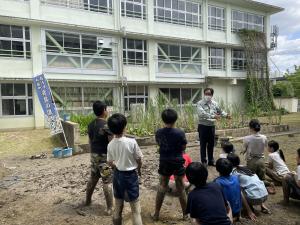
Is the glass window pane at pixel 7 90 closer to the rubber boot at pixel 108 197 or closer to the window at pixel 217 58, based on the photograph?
the rubber boot at pixel 108 197

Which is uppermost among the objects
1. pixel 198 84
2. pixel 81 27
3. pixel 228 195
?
pixel 81 27

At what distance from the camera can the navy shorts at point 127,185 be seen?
3658 millimetres

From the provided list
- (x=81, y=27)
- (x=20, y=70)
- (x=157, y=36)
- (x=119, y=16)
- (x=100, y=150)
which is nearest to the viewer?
(x=100, y=150)

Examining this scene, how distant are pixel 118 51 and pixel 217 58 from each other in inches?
364

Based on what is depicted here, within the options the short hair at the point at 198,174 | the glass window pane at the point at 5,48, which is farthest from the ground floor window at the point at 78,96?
the short hair at the point at 198,174

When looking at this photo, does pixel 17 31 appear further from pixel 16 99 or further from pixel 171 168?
pixel 171 168

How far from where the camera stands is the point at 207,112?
21.7 ft

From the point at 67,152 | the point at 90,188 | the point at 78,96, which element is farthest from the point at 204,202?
the point at 78,96

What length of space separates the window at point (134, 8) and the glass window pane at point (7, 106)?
342 inches

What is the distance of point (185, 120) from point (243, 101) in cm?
1562

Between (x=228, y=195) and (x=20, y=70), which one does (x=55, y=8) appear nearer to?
(x=20, y=70)

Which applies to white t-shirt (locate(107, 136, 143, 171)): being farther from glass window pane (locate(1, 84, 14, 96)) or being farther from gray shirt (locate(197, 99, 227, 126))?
glass window pane (locate(1, 84, 14, 96))

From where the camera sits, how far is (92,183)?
4617mm

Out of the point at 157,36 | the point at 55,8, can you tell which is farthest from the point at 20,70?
the point at 157,36
